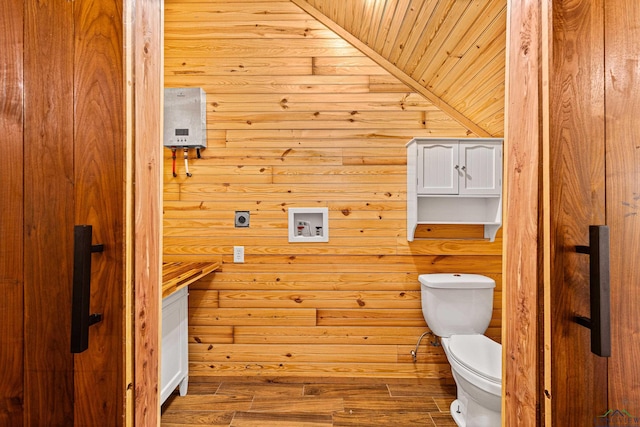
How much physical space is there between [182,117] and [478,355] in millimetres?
2417

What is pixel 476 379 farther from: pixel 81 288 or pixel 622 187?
pixel 81 288

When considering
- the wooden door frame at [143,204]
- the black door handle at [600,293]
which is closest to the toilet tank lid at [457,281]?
the black door handle at [600,293]

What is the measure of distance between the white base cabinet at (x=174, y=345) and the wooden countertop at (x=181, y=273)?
14 centimetres

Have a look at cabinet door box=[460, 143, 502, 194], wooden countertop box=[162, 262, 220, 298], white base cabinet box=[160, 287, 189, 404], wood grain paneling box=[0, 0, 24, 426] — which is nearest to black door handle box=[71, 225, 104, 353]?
wood grain paneling box=[0, 0, 24, 426]

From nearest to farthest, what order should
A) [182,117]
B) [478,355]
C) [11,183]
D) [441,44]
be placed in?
[11,183] → [478,355] → [441,44] → [182,117]

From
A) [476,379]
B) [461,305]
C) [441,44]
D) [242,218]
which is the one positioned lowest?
[476,379]

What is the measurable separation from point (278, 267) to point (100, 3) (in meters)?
1.90

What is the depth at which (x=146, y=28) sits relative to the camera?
3.03ft

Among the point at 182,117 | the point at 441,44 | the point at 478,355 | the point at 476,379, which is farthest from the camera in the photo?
the point at 182,117

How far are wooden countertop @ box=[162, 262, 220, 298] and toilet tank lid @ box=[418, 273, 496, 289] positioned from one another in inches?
58.2

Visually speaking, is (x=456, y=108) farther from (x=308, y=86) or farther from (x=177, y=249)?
(x=177, y=249)

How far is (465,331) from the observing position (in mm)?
2244

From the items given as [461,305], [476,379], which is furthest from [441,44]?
[476,379]

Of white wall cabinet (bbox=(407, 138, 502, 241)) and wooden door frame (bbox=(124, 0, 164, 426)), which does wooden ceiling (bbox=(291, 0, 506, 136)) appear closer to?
white wall cabinet (bbox=(407, 138, 502, 241))
